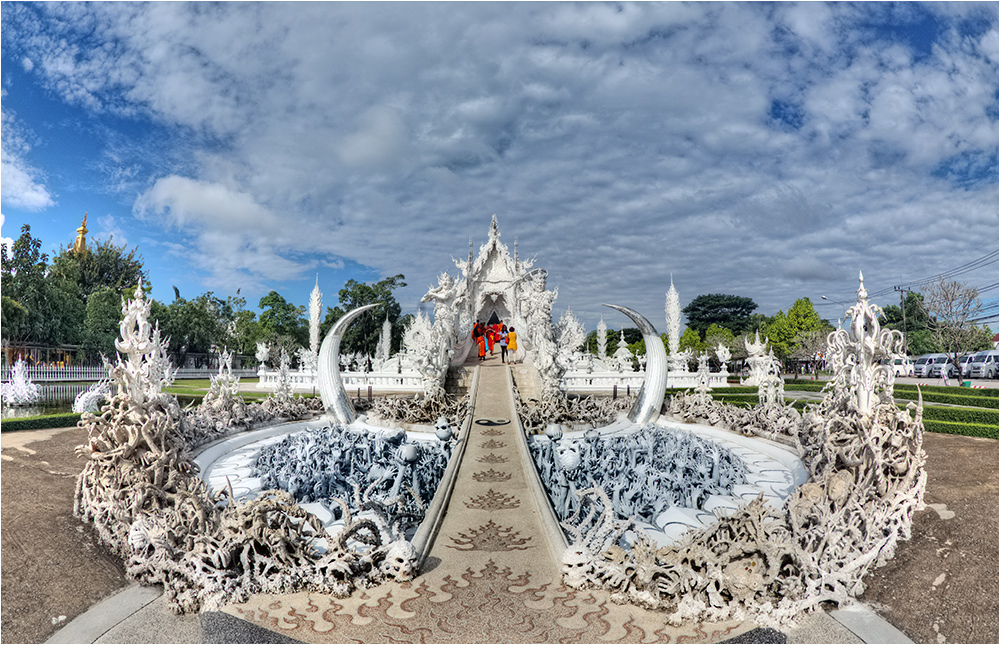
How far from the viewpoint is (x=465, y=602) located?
4.87 meters

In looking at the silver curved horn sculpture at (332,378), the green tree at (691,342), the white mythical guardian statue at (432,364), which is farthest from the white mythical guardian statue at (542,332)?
the green tree at (691,342)

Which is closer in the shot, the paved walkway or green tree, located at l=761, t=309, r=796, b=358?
the paved walkway

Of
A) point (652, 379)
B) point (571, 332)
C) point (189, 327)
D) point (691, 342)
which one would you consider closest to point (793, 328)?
point (691, 342)

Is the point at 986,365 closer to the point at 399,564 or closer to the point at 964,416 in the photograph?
the point at 964,416

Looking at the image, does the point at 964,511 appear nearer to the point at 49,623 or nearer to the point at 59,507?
the point at 49,623

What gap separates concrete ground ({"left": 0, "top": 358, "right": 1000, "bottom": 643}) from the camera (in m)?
4.31

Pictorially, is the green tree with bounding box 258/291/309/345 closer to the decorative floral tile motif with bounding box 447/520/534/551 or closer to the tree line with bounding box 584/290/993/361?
the tree line with bounding box 584/290/993/361

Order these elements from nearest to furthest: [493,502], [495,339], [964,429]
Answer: [493,502], [964,429], [495,339]

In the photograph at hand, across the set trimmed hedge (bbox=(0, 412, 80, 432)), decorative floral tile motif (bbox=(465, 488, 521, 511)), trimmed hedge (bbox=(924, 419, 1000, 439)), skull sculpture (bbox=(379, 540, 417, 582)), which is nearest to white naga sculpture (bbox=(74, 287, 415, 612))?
skull sculpture (bbox=(379, 540, 417, 582))

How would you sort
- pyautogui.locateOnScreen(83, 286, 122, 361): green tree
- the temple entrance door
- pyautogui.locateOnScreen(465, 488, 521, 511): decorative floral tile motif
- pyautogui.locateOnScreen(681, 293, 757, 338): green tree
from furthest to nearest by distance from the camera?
pyautogui.locateOnScreen(681, 293, 757, 338): green tree < pyautogui.locateOnScreen(83, 286, 122, 361): green tree < the temple entrance door < pyautogui.locateOnScreen(465, 488, 521, 511): decorative floral tile motif

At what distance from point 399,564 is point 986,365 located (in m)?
40.8

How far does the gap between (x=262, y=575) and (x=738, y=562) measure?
15.6 ft

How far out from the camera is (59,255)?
1625 inches

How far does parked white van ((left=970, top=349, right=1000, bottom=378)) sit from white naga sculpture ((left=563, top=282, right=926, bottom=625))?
34.8 meters
